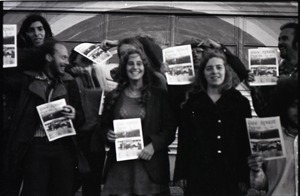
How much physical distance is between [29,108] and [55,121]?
0.27 meters

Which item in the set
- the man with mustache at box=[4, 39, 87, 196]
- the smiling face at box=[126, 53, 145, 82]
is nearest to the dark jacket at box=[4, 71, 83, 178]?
the man with mustache at box=[4, 39, 87, 196]

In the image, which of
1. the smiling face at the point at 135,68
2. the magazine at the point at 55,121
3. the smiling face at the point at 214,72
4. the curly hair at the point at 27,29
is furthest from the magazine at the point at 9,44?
the smiling face at the point at 214,72

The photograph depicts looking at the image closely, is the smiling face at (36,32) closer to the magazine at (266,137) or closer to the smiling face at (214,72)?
the smiling face at (214,72)

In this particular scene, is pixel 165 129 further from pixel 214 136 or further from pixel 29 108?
pixel 29 108

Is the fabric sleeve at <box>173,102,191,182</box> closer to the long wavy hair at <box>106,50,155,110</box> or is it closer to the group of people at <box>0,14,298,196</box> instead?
the group of people at <box>0,14,298,196</box>

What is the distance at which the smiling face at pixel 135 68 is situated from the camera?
12.2 feet

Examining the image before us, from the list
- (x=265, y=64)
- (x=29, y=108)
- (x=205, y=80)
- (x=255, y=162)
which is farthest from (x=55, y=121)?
(x=265, y=64)

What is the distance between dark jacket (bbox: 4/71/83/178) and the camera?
3764 millimetres

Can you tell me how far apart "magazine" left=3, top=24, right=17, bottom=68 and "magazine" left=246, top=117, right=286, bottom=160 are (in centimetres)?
221

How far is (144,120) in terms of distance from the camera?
12.1 feet

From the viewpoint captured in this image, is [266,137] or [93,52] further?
[93,52]

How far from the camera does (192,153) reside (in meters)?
3.69

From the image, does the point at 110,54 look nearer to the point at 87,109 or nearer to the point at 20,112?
the point at 87,109

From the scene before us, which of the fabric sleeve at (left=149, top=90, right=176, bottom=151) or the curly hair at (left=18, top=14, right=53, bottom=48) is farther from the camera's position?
the curly hair at (left=18, top=14, right=53, bottom=48)
